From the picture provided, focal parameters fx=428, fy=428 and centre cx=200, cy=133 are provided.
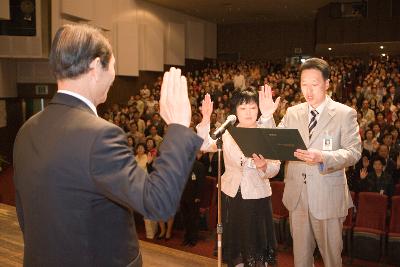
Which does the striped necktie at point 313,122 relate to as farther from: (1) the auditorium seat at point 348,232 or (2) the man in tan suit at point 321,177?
(1) the auditorium seat at point 348,232

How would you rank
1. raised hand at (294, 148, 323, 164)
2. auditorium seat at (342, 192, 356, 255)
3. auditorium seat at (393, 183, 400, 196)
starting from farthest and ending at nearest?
auditorium seat at (393, 183, 400, 196), auditorium seat at (342, 192, 356, 255), raised hand at (294, 148, 323, 164)

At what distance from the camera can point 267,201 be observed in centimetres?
297

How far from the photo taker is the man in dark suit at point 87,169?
1.01 m

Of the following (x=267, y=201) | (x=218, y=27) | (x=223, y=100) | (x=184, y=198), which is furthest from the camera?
(x=218, y=27)

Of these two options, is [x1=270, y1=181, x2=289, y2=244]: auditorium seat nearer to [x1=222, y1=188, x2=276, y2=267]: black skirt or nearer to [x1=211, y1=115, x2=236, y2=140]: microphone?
[x1=222, y1=188, x2=276, y2=267]: black skirt

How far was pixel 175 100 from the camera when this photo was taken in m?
1.10

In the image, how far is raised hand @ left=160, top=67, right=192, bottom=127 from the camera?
110 cm

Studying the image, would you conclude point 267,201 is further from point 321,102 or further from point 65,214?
point 65,214

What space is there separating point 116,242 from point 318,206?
176 cm

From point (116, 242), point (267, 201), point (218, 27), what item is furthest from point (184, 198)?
point (218, 27)

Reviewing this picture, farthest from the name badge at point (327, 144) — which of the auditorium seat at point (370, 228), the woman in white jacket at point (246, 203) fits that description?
the auditorium seat at point (370, 228)

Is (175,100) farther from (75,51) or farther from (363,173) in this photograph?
(363,173)

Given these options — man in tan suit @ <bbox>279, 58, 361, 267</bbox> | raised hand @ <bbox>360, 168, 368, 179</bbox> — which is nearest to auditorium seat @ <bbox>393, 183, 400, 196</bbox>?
raised hand @ <bbox>360, 168, 368, 179</bbox>

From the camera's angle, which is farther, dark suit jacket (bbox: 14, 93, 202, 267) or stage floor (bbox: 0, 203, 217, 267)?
stage floor (bbox: 0, 203, 217, 267)
